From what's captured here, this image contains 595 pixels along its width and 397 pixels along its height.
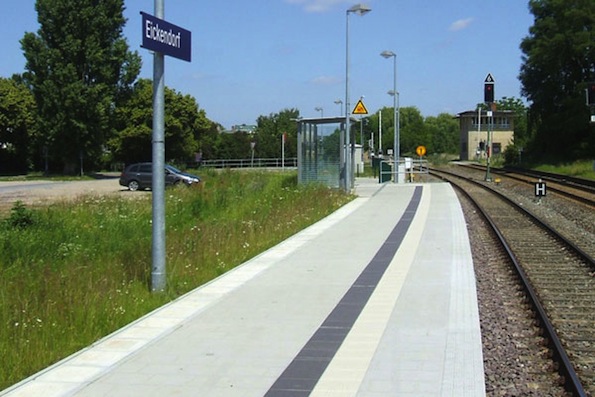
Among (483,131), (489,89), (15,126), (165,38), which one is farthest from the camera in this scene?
(483,131)

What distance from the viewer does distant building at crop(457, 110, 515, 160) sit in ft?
356

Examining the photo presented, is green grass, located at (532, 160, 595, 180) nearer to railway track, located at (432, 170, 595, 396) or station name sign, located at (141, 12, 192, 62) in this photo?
railway track, located at (432, 170, 595, 396)

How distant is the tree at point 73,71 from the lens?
5634cm

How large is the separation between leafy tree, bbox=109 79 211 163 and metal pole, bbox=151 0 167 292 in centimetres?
5598

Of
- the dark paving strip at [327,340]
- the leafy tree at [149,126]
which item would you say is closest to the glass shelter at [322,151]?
the dark paving strip at [327,340]

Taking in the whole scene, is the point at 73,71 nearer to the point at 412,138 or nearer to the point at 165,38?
the point at 165,38

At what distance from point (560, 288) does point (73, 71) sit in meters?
52.2

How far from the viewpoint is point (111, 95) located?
59250mm

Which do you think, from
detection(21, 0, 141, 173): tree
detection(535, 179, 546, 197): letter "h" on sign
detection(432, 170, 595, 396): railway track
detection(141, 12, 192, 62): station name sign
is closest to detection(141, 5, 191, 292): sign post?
detection(141, 12, 192, 62): station name sign

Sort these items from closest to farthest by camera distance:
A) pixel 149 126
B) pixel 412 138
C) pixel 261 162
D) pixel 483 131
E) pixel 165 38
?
pixel 165 38
pixel 149 126
pixel 261 162
pixel 483 131
pixel 412 138

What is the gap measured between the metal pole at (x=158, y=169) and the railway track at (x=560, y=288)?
471cm

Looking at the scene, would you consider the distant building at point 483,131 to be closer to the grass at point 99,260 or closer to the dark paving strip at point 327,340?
the grass at point 99,260

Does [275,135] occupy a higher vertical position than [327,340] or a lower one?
higher

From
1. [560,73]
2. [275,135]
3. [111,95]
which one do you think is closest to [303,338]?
[111,95]
